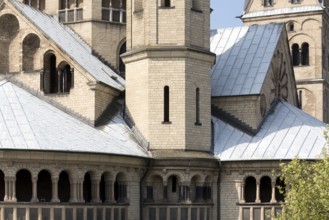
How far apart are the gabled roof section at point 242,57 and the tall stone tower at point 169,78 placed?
119 inches

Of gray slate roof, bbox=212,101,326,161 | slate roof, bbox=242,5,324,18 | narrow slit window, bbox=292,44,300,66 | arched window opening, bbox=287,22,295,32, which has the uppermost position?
slate roof, bbox=242,5,324,18

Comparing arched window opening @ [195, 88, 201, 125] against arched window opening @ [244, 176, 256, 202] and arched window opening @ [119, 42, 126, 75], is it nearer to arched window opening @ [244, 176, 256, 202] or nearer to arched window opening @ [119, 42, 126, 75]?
arched window opening @ [244, 176, 256, 202]

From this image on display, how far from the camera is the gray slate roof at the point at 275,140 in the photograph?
137 ft

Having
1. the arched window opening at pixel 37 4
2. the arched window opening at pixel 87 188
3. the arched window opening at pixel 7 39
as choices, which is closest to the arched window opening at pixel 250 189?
the arched window opening at pixel 87 188

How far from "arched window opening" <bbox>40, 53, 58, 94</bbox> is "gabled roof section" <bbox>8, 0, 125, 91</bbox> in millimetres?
822

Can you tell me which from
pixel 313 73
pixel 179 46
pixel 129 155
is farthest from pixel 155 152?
pixel 313 73

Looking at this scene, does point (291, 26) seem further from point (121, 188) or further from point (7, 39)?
point (121, 188)

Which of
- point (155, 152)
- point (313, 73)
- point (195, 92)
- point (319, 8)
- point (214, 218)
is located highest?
point (319, 8)

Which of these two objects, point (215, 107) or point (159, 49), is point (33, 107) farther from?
point (215, 107)

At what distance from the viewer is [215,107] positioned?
44.9 m

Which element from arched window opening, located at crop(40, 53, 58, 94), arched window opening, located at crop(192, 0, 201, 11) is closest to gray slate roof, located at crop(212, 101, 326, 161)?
arched window opening, located at crop(192, 0, 201, 11)

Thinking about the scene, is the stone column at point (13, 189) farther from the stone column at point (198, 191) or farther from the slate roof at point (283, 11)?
the slate roof at point (283, 11)

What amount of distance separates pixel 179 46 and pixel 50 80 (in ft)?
19.4

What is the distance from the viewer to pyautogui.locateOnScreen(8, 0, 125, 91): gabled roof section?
42875mm
